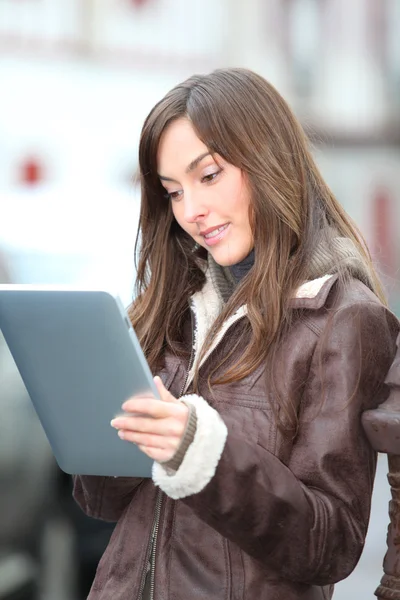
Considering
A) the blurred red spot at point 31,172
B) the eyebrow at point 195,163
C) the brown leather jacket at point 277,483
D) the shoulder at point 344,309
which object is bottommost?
the blurred red spot at point 31,172

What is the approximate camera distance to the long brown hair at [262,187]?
188 centimetres

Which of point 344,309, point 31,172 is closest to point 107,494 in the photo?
point 344,309

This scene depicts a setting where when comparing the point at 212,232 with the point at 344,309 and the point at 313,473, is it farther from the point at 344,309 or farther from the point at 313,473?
the point at 313,473

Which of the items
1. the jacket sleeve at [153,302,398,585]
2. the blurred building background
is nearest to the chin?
the jacket sleeve at [153,302,398,585]

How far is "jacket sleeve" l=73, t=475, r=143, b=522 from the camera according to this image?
1.97 m

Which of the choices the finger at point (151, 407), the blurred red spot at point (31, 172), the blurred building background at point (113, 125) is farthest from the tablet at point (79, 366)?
the blurred red spot at point (31, 172)

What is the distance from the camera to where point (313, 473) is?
1.72m

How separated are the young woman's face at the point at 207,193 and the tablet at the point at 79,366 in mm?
414

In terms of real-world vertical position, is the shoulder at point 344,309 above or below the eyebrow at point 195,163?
below

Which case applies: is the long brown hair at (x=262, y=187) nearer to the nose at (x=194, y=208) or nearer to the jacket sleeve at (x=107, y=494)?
the nose at (x=194, y=208)

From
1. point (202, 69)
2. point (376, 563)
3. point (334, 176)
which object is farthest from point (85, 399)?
point (334, 176)

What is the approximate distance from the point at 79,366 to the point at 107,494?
16.1 inches

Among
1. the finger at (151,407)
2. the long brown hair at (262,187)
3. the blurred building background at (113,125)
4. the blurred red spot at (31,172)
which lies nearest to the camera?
the finger at (151,407)

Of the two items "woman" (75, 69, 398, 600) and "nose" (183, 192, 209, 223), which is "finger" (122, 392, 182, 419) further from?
"nose" (183, 192, 209, 223)
